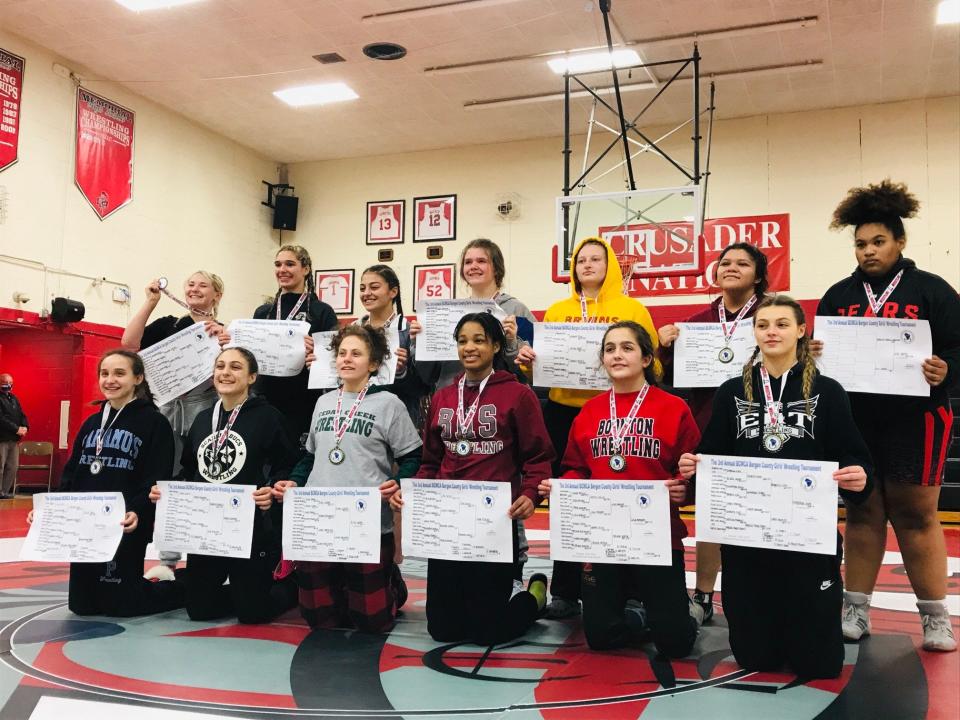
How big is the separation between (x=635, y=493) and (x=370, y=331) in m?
1.38

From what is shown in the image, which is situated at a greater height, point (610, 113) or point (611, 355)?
point (610, 113)

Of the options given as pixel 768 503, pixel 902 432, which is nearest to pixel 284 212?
pixel 902 432

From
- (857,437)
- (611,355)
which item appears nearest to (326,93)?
(611,355)

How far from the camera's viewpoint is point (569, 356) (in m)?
3.40

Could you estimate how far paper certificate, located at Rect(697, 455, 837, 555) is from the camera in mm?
2438

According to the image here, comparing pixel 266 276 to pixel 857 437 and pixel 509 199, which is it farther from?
pixel 857 437

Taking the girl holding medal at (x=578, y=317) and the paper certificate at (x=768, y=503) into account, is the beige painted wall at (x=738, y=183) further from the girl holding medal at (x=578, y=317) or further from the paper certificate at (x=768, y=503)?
the paper certificate at (x=768, y=503)

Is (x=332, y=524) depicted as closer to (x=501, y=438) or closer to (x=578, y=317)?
(x=501, y=438)

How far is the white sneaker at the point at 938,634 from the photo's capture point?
112 inches

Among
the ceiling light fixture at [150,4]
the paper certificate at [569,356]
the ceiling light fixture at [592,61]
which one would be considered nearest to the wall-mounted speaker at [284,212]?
the ceiling light fixture at [150,4]

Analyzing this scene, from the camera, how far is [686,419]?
2936 millimetres

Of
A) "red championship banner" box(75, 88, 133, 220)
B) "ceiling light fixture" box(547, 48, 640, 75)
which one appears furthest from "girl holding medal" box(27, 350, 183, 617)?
"ceiling light fixture" box(547, 48, 640, 75)

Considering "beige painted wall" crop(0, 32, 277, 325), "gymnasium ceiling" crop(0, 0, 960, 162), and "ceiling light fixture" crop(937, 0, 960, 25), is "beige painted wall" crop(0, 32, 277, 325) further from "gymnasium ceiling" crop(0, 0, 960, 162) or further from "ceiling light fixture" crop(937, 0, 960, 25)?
"ceiling light fixture" crop(937, 0, 960, 25)

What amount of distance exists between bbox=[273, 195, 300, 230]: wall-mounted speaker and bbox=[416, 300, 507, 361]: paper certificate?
10.1 metres
